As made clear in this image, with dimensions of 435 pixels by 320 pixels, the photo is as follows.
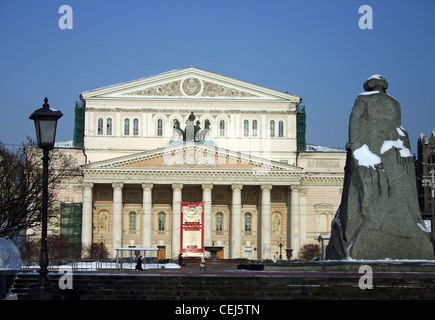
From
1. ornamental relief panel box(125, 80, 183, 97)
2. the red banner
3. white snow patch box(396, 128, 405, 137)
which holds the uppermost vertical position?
ornamental relief panel box(125, 80, 183, 97)

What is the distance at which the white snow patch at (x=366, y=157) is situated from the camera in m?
22.3

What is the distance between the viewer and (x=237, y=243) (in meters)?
73.3

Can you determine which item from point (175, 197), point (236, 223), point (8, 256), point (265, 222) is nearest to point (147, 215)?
point (175, 197)

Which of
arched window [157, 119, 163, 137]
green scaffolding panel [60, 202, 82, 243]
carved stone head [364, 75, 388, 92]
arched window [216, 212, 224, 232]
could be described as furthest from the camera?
arched window [157, 119, 163, 137]

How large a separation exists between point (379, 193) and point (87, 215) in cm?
5318

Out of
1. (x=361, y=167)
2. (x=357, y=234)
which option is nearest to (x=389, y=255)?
(x=357, y=234)

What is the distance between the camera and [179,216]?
241 feet

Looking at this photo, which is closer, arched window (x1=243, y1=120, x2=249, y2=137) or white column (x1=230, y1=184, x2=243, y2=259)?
white column (x1=230, y1=184, x2=243, y2=259)

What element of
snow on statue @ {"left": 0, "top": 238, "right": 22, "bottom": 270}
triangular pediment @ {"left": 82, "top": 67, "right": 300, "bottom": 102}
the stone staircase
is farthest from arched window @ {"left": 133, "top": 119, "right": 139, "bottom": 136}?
the stone staircase

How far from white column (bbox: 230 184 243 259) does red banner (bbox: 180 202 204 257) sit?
2939 mm

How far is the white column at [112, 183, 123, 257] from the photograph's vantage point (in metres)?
72.5

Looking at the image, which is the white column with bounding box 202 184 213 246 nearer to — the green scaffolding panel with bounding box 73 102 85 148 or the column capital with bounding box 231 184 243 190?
the column capital with bounding box 231 184 243 190

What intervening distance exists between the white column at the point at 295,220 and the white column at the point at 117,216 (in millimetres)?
15959

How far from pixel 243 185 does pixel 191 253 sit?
8334mm
